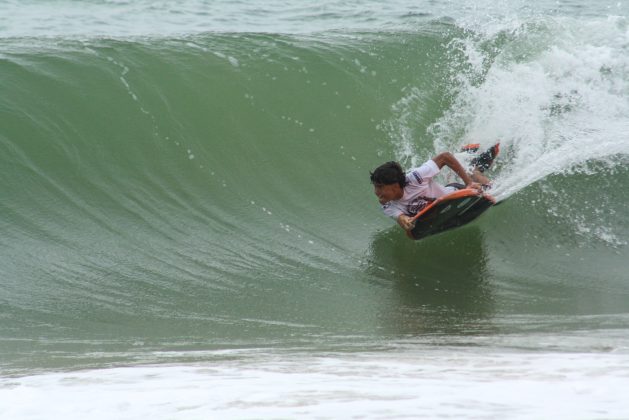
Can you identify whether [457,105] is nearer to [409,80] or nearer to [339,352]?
[409,80]

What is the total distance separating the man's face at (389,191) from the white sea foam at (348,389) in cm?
259

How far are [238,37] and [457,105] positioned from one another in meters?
3.32

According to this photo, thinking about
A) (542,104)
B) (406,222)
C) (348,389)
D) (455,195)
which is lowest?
(348,389)

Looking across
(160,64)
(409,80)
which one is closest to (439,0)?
(409,80)

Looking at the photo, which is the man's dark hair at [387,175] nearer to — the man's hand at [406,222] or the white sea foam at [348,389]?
the man's hand at [406,222]

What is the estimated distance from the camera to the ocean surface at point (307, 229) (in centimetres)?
381

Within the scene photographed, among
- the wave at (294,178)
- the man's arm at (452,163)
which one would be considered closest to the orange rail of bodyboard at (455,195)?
the man's arm at (452,163)

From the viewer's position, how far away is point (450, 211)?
7.12 meters

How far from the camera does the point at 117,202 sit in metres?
7.92

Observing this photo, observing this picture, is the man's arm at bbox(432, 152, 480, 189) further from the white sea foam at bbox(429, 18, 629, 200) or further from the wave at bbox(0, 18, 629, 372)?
the white sea foam at bbox(429, 18, 629, 200)

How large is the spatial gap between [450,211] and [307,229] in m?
1.43

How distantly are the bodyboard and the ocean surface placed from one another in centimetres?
22

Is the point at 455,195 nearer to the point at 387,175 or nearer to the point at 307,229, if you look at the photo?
the point at 387,175

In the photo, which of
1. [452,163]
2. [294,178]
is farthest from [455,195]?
[294,178]
